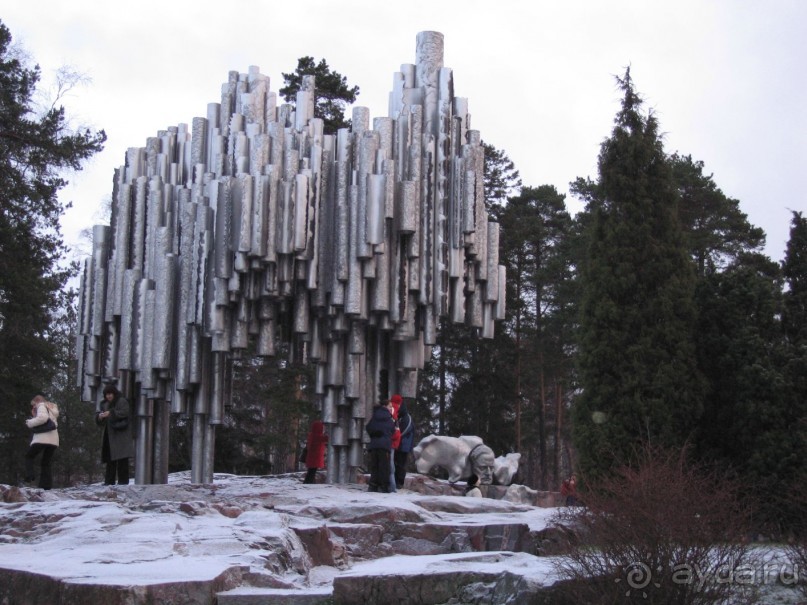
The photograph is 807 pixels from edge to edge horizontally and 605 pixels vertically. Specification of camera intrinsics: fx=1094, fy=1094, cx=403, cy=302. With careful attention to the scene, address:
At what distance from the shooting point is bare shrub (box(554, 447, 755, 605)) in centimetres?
807

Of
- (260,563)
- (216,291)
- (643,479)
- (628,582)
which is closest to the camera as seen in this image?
(628,582)

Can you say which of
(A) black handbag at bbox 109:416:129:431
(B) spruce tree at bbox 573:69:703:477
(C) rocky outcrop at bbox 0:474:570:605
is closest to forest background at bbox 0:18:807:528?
(B) spruce tree at bbox 573:69:703:477

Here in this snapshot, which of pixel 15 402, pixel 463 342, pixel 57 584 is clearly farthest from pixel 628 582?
pixel 463 342

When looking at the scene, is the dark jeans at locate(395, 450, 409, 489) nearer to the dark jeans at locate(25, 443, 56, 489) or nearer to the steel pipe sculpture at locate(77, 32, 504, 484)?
the steel pipe sculpture at locate(77, 32, 504, 484)

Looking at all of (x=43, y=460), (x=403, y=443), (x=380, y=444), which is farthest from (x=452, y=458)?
(x=43, y=460)

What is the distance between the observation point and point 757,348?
55.4 feet

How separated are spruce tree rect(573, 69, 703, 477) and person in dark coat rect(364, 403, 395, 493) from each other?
3785 millimetres

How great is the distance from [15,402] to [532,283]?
18.0 meters

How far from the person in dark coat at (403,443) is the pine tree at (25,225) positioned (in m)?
12.6

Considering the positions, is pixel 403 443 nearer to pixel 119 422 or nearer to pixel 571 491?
pixel 571 491

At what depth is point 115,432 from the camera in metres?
16.8

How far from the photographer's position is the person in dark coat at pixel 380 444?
15477mm

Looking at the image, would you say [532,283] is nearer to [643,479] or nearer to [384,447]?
[384,447]

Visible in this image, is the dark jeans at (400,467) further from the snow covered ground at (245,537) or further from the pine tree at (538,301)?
the pine tree at (538,301)
